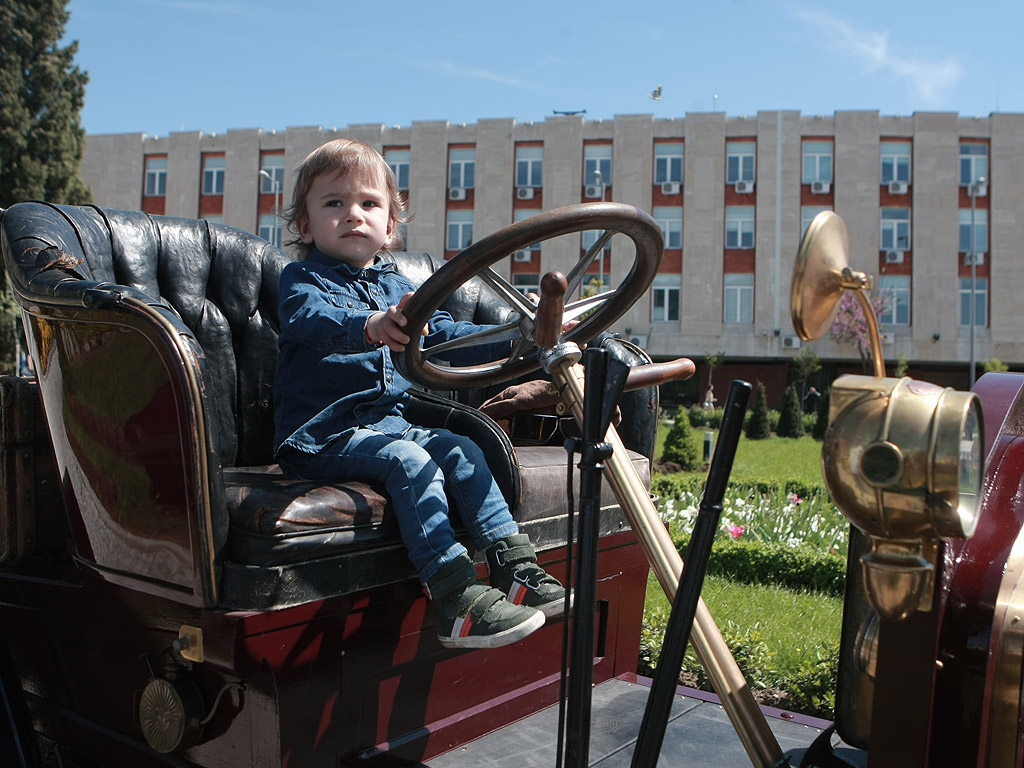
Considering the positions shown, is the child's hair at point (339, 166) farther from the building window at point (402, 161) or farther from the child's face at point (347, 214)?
the building window at point (402, 161)

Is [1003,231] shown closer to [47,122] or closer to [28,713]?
[47,122]

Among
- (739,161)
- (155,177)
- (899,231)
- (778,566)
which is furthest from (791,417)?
(155,177)

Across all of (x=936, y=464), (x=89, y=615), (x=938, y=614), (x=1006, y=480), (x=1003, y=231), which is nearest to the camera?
(x=936, y=464)

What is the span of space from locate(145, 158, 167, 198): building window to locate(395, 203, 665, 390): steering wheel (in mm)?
30291

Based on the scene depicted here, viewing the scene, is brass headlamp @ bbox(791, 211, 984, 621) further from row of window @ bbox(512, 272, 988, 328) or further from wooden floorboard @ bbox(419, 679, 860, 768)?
row of window @ bbox(512, 272, 988, 328)

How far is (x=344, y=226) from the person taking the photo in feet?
6.88

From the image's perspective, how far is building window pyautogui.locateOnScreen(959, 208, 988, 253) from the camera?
2664cm

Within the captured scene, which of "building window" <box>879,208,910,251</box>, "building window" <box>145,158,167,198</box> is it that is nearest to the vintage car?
"building window" <box>879,208,910,251</box>

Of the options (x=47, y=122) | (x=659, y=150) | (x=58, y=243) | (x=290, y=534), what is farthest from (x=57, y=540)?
(x=659, y=150)

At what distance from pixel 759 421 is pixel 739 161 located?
11982 millimetres

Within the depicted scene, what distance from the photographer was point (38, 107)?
17703mm

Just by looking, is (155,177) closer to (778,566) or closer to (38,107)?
(38,107)

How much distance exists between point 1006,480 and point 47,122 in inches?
791

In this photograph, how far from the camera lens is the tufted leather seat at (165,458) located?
4.94 ft
